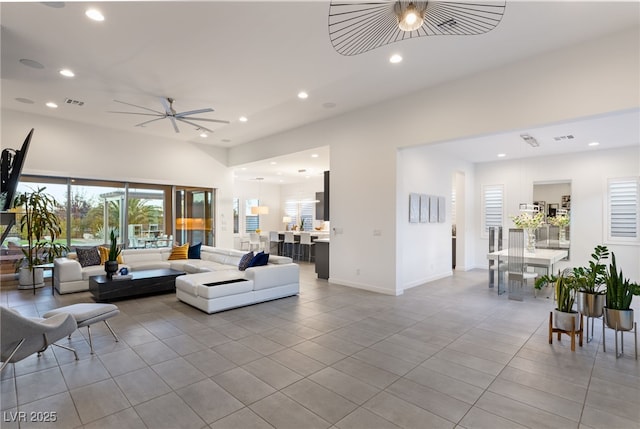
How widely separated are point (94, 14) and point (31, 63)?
6.52ft

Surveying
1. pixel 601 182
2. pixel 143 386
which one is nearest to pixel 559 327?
pixel 143 386

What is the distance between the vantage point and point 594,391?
2.61m

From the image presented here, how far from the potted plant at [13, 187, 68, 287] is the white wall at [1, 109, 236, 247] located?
0.77 m

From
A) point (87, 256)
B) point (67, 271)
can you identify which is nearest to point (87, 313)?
point (67, 271)

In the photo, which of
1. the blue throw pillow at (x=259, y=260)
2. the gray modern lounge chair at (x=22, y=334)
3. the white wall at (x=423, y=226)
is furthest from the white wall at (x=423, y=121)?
the gray modern lounge chair at (x=22, y=334)

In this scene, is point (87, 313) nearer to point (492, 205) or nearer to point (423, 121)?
point (423, 121)

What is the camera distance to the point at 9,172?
2945 millimetres

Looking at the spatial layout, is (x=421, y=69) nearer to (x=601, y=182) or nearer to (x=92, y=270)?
(x=601, y=182)

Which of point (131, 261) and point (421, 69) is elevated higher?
point (421, 69)

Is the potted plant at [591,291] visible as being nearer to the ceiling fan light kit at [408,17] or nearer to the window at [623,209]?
the ceiling fan light kit at [408,17]

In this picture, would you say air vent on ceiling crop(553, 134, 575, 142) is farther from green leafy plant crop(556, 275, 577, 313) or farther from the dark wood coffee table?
the dark wood coffee table

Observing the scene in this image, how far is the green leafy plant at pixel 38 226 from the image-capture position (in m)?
6.29

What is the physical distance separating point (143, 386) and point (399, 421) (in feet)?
6.74

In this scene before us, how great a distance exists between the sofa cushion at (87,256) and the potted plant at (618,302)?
26.6 ft
